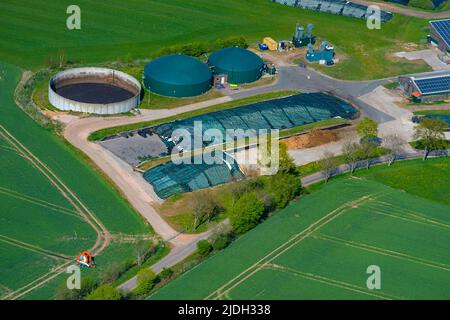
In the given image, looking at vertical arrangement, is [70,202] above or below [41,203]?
below

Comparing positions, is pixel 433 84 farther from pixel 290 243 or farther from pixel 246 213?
pixel 246 213

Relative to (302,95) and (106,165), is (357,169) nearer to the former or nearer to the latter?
(302,95)

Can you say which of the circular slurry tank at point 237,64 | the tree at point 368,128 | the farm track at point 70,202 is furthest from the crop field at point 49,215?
the tree at point 368,128

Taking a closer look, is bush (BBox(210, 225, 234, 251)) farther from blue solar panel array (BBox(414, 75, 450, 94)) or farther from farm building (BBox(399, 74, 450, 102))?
blue solar panel array (BBox(414, 75, 450, 94))

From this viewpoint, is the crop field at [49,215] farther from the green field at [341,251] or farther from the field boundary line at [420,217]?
the field boundary line at [420,217]

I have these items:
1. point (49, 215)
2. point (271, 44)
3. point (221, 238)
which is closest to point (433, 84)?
point (271, 44)

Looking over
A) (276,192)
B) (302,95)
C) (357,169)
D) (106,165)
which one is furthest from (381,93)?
(106,165)
